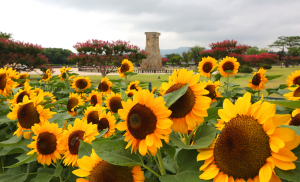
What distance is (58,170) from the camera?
105cm

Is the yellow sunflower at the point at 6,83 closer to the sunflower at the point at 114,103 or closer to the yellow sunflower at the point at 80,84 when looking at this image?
the yellow sunflower at the point at 80,84

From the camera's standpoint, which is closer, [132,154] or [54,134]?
[132,154]

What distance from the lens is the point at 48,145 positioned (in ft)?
3.50

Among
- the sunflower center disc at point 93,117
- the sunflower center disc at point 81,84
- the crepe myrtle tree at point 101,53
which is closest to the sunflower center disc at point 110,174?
the sunflower center disc at point 93,117

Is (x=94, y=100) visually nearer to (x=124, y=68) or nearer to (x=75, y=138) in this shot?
(x=124, y=68)

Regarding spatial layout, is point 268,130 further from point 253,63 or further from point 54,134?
point 253,63

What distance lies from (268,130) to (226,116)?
0.13 meters

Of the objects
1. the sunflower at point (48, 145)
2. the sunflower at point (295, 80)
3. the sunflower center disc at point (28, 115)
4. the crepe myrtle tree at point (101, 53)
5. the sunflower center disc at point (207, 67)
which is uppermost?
the crepe myrtle tree at point (101, 53)

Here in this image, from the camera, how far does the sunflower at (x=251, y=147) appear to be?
0.44m

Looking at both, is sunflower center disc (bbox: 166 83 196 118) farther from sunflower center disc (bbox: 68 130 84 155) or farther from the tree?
the tree

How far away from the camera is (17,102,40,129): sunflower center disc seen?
4.03 feet

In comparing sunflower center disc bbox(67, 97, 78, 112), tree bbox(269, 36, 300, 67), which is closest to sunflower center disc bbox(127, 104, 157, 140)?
sunflower center disc bbox(67, 97, 78, 112)

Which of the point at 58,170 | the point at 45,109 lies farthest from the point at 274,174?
Answer: the point at 45,109

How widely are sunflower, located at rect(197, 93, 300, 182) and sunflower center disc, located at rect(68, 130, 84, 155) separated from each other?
705mm
